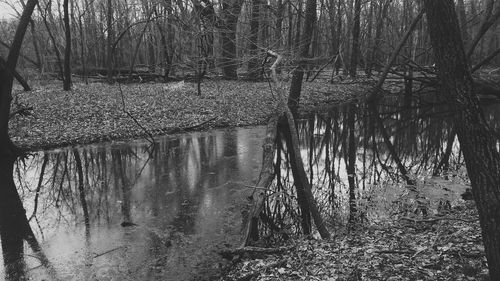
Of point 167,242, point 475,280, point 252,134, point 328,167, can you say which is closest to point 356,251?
point 475,280

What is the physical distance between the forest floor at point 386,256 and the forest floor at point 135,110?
10.7 m

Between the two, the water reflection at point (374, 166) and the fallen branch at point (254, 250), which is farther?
the water reflection at point (374, 166)

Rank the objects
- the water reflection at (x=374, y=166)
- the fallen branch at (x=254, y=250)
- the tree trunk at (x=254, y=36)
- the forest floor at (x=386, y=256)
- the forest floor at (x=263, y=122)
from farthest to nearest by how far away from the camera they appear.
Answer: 1. the tree trunk at (x=254, y=36)
2. the water reflection at (x=374, y=166)
3. the fallen branch at (x=254, y=250)
4. the forest floor at (x=263, y=122)
5. the forest floor at (x=386, y=256)

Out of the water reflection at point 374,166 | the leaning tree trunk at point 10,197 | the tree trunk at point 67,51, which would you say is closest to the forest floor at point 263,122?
the tree trunk at point 67,51

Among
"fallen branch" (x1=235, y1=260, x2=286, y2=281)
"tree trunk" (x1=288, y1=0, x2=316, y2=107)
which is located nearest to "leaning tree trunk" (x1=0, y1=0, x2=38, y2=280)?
"fallen branch" (x1=235, y1=260, x2=286, y2=281)

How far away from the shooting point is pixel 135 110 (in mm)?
18328

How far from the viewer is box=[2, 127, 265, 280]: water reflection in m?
6.93

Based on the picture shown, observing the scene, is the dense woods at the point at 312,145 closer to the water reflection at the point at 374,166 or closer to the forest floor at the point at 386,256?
the water reflection at the point at 374,166

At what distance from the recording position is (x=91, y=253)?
731cm

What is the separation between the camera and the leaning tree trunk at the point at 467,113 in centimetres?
351

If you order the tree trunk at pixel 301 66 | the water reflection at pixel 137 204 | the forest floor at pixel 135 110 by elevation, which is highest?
the tree trunk at pixel 301 66

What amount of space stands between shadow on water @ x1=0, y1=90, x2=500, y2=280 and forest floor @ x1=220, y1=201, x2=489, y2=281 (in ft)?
2.53

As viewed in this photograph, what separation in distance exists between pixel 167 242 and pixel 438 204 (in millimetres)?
5400

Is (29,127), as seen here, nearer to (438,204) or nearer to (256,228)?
(256,228)
